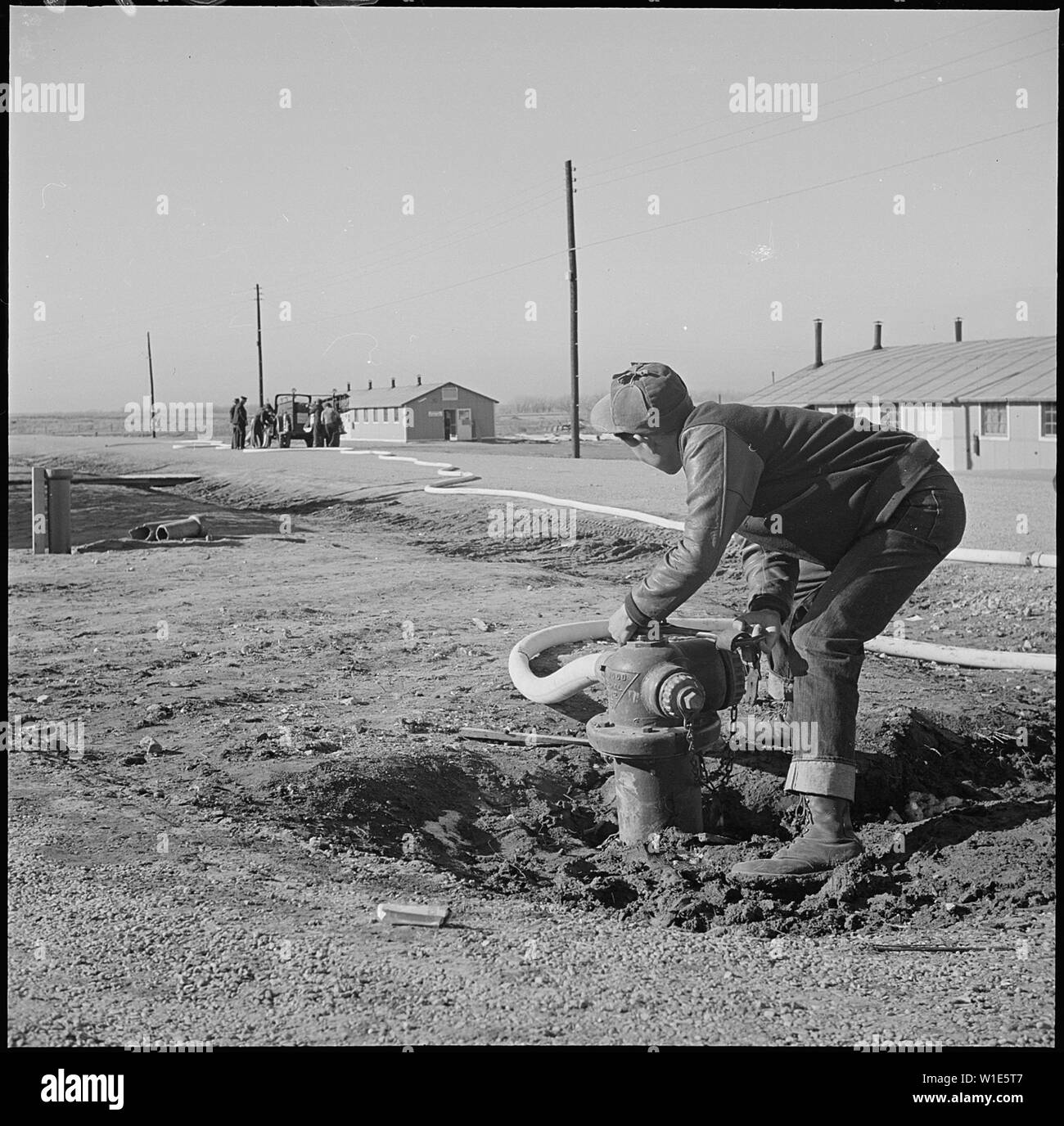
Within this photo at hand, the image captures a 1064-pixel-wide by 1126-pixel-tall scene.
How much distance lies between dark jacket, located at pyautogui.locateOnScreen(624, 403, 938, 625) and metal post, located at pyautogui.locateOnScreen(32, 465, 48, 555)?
8471 mm

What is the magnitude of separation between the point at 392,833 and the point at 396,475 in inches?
523

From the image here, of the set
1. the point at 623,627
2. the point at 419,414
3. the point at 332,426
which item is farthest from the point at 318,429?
the point at 623,627

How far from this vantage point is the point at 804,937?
131 inches

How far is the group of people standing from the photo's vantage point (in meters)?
29.6

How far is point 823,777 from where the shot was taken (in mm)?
3758

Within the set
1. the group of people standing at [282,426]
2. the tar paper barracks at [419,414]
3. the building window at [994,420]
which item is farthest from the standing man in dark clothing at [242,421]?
the building window at [994,420]

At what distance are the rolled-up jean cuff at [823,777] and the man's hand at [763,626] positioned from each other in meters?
0.41

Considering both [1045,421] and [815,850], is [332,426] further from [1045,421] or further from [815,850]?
[815,850]

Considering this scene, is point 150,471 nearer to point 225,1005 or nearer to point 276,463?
point 276,463

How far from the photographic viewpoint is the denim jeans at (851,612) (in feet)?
12.1

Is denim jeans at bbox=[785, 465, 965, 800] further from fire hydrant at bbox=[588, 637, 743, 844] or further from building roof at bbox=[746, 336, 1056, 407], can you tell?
building roof at bbox=[746, 336, 1056, 407]

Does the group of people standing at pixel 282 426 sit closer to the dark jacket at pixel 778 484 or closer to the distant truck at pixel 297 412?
the distant truck at pixel 297 412

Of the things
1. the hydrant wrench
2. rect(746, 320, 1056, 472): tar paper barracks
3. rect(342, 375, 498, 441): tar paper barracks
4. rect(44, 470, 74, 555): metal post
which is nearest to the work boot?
the hydrant wrench

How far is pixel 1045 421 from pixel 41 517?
17.7 meters
